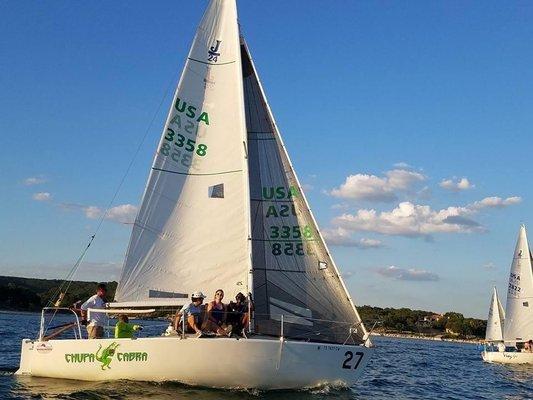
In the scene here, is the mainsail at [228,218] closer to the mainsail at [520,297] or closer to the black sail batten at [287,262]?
the black sail batten at [287,262]

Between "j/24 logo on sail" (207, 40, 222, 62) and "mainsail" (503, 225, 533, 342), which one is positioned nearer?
"j/24 logo on sail" (207, 40, 222, 62)

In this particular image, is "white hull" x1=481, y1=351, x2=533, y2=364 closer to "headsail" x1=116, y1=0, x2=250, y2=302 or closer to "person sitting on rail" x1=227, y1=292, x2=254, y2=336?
"headsail" x1=116, y1=0, x2=250, y2=302

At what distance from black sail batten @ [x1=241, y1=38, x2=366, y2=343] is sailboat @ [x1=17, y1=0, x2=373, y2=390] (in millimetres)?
29

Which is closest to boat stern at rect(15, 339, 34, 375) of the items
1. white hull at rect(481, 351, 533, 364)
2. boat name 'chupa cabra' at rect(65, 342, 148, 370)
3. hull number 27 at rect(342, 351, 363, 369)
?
boat name 'chupa cabra' at rect(65, 342, 148, 370)

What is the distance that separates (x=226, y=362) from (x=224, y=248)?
11.8ft

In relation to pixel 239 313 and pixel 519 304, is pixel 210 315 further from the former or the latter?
pixel 519 304

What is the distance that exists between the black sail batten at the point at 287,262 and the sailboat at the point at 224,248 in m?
0.03

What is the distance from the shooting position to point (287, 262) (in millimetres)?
18062

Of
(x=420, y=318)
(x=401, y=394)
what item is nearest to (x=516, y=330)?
(x=401, y=394)

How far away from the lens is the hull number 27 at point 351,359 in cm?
1641

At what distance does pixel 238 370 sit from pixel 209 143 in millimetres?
6717

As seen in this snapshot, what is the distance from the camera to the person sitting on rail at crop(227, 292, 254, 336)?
16312 mm

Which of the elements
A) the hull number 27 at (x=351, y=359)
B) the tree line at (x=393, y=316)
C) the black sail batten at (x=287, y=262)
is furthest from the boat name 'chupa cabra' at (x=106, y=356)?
the tree line at (x=393, y=316)

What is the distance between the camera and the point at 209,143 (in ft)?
61.8
